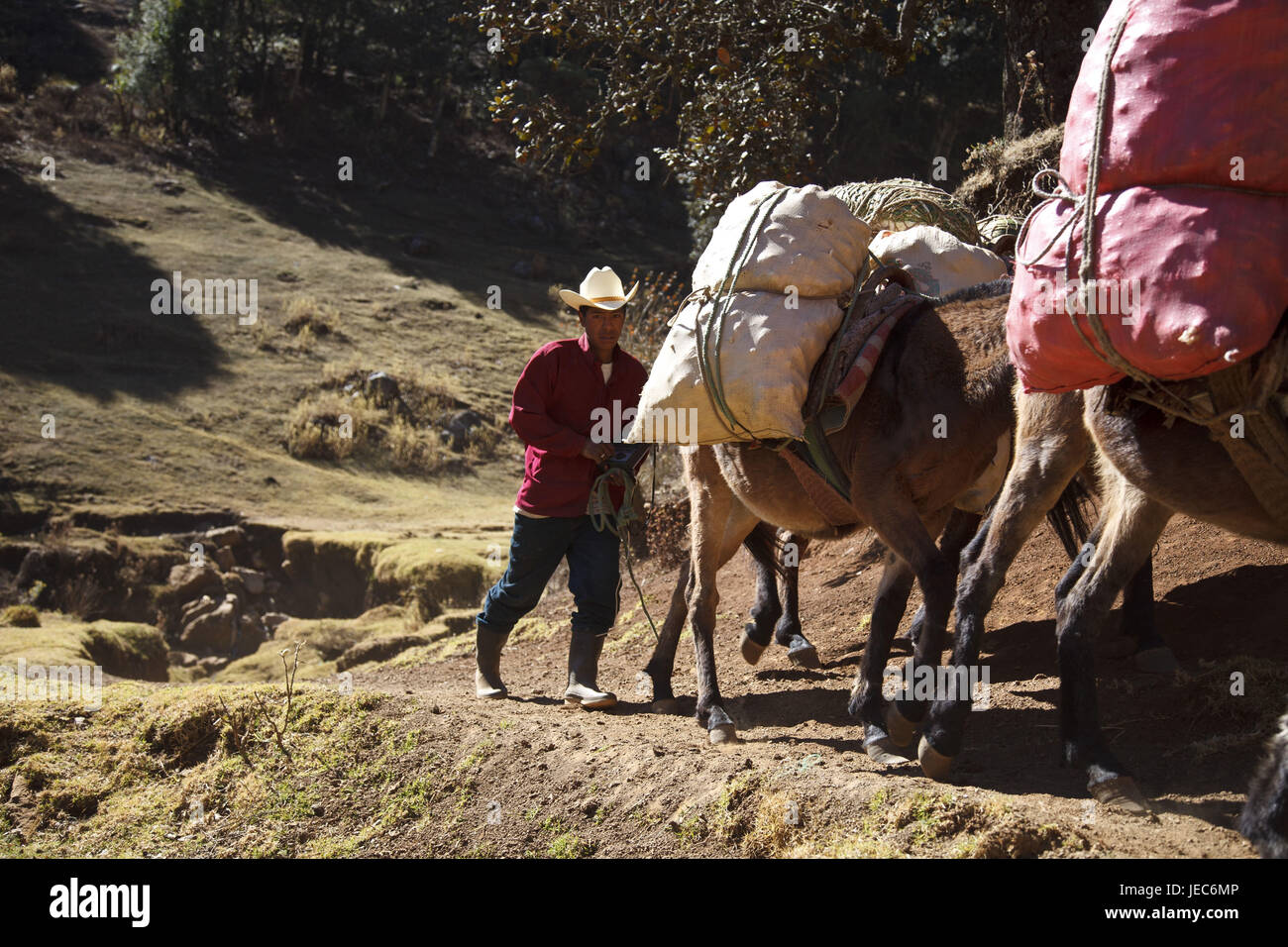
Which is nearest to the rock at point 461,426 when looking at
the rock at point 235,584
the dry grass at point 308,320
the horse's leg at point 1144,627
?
the dry grass at point 308,320

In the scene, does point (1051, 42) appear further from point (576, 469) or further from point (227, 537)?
point (227, 537)

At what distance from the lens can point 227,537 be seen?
12.7 metres

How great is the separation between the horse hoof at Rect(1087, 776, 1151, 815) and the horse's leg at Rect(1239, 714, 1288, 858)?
1.48 feet

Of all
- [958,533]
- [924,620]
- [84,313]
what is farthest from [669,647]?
[84,313]

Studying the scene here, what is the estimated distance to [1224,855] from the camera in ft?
10.6

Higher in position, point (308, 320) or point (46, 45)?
point (46, 45)

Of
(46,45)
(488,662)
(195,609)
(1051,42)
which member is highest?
(46,45)

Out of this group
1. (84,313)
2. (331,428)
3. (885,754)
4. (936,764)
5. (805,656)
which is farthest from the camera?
(84,313)

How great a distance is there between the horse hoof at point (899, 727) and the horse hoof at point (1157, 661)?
128cm

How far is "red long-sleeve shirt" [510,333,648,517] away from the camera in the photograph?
248 inches

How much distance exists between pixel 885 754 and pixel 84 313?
19.4 m

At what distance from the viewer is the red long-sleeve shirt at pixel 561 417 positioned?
6.30 meters

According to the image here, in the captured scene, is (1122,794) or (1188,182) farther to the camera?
(1122,794)

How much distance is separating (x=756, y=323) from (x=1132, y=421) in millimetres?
1758
